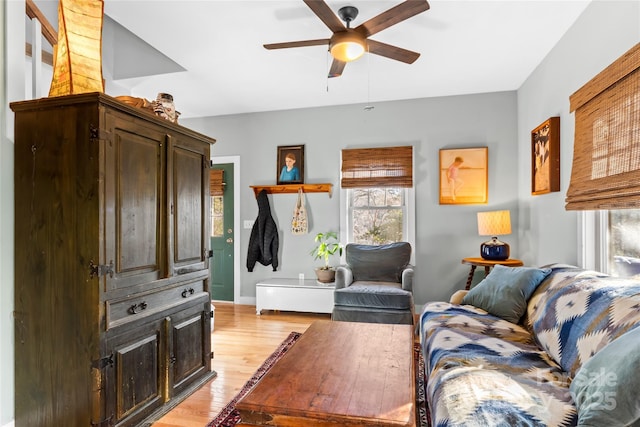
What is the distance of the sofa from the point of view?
44.8 inches

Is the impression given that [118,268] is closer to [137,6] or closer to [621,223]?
[137,6]

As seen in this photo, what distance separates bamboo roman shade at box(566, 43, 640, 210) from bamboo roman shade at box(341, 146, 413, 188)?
195 centimetres

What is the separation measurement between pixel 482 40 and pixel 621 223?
1738mm

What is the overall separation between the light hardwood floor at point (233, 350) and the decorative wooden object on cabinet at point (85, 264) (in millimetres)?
221

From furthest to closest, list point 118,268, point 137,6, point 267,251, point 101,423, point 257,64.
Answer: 1. point 267,251
2. point 257,64
3. point 137,6
4. point 118,268
5. point 101,423

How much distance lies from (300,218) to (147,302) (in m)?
2.76

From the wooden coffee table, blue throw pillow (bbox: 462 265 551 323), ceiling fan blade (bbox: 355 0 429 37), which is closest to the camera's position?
the wooden coffee table

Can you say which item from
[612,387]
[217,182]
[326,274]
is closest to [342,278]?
[326,274]

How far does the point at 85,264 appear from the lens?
1.68m

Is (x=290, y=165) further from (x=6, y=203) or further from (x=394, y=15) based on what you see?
(x=6, y=203)

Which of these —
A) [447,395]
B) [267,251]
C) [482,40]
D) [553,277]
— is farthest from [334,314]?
[482,40]

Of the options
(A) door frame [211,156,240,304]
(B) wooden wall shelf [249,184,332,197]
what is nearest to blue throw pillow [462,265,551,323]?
(B) wooden wall shelf [249,184,332,197]

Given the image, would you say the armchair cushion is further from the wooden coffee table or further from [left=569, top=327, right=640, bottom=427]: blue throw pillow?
[left=569, top=327, right=640, bottom=427]: blue throw pillow

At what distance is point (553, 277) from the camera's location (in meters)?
2.25
